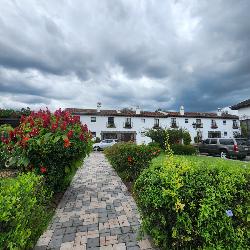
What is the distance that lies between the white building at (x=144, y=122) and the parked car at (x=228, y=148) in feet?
55.7

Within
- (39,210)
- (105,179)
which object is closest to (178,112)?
(105,179)

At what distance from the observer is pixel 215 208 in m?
3.16

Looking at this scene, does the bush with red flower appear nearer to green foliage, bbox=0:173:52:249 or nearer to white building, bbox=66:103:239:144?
green foliage, bbox=0:173:52:249

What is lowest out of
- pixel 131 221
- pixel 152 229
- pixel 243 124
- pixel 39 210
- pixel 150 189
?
pixel 131 221

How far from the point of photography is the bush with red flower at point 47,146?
606 cm

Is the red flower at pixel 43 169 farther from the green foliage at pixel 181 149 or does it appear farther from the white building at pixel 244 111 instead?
the white building at pixel 244 111

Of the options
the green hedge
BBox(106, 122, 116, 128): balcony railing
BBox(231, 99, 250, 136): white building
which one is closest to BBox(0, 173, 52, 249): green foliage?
the green hedge

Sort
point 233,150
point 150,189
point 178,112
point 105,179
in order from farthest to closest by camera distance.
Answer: point 178,112 < point 233,150 < point 105,179 < point 150,189

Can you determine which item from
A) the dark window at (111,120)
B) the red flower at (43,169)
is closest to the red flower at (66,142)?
the red flower at (43,169)

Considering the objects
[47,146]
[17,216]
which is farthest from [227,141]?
[17,216]

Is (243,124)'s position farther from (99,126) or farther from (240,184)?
(240,184)

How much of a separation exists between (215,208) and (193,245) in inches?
25.8

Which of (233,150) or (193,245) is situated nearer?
(193,245)

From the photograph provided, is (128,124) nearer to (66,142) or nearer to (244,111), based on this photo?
(244,111)
